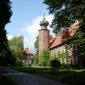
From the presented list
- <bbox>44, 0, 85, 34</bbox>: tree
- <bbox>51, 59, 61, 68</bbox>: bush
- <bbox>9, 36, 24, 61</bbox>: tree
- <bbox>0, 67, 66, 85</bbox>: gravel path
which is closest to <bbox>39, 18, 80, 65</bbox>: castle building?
<bbox>44, 0, 85, 34</bbox>: tree

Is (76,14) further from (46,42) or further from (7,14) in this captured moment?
(46,42)

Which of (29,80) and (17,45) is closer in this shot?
(29,80)

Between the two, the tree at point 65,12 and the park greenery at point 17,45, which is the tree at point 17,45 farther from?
the tree at point 65,12

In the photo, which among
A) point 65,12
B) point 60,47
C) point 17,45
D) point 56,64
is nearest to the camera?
point 65,12

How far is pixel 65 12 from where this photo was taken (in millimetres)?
39000

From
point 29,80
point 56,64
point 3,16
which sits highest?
point 3,16

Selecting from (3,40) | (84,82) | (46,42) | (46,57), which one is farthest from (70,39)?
(46,42)

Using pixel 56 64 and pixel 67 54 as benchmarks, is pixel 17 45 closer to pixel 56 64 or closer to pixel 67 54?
pixel 67 54

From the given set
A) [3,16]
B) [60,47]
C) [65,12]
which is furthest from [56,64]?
[3,16]

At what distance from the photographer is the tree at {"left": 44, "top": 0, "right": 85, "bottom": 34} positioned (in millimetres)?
36781

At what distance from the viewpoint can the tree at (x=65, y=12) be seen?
36781 mm

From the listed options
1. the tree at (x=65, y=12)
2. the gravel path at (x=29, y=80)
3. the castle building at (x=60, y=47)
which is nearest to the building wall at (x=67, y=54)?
the castle building at (x=60, y=47)

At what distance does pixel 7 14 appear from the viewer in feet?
96.1

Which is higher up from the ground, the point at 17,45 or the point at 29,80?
the point at 17,45
